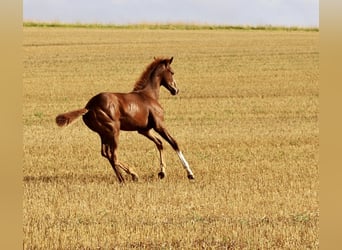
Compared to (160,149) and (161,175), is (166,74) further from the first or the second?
(161,175)

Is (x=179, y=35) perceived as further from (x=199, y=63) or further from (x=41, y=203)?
(x=41, y=203)

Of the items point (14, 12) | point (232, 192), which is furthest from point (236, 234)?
point (14, 12)

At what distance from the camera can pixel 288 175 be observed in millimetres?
11570

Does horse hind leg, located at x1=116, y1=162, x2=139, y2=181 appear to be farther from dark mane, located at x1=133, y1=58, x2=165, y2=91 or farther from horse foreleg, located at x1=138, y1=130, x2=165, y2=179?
dark mane, located at x1=133, y1=58, x2=165, y2=91

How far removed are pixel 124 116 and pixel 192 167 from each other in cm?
175

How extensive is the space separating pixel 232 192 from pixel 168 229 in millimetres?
2766

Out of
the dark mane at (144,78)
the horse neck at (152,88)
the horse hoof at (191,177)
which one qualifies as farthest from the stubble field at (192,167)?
the dark mane at (144,78)

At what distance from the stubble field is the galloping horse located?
1.46ft

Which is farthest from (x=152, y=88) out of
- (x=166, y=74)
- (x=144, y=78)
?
(x=166, y=74)

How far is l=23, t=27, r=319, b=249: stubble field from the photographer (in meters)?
6.90

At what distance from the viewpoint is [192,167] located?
502 inches

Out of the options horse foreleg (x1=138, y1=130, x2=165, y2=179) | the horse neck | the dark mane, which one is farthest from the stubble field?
the dark mane

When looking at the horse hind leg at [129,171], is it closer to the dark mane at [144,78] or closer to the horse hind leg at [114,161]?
the horse hind leg at [114,161]

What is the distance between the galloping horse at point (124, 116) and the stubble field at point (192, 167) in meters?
0.45
